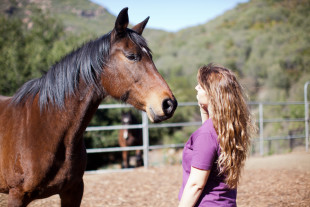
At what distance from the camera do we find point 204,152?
140cm

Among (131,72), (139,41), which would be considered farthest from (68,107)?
(139,41)

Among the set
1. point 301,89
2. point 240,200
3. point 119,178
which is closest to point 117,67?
point 240,200

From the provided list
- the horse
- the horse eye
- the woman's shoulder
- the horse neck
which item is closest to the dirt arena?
the horse

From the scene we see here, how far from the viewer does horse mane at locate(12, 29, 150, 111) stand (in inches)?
77.5

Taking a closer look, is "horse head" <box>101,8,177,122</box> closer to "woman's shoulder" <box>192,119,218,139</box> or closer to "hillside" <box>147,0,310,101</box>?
"woman's shoulder" <box>192,119,218,139</box>

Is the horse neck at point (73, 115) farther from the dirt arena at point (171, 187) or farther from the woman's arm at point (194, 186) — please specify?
the dirt arena at point (171, 187)

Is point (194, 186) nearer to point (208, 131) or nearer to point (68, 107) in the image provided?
point (208, 131)

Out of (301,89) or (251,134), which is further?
(301,89)

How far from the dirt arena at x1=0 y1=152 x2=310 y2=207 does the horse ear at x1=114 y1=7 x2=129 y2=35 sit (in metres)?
2.75

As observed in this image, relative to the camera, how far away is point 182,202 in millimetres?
1426

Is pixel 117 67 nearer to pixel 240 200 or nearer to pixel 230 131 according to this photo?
pixel 230 131

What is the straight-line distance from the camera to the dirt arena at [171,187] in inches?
162

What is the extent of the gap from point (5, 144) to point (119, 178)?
14.5 ft

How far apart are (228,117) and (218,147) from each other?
0.60 ft
